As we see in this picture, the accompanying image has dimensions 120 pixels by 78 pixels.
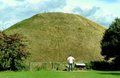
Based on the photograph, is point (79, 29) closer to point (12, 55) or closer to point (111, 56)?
point (111, 56)

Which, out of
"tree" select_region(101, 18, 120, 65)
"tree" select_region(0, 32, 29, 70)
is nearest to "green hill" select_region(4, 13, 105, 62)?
"tree" select_region(101, 18, 120, 65)

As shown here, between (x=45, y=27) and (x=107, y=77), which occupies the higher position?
(x=45, y=27)

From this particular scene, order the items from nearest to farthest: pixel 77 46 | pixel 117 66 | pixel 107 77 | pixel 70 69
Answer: pixel 107 77 → pixel 70 69 → pixel 117 66 → pixel 77 46

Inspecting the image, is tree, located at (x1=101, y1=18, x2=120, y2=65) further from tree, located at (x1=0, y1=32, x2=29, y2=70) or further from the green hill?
tree, located at (x1=0, y1=32, x2=29, y2=70)

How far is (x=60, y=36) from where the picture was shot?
11281 centimetres

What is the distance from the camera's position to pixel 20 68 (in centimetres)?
5634

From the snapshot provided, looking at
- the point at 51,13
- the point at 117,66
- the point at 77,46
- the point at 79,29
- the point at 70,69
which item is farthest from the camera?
the point at 51,13

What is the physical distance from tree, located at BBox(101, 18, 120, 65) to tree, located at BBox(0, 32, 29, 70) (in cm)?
2221

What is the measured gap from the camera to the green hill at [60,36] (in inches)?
3962

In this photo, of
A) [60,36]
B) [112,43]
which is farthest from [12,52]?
[60,36]

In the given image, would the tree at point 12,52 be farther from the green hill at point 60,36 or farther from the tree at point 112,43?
the green hill at point 60,36

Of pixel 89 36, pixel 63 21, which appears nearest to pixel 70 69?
pixel 89 36

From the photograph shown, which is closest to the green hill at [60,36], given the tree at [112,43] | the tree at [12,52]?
the tree at [112,43]

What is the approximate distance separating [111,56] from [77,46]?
3209 cm
